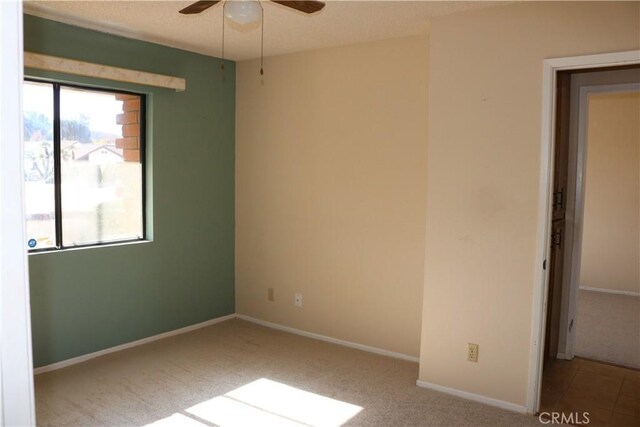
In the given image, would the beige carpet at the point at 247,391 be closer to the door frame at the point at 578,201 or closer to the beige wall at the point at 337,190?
the beige wall at the point at 337,190

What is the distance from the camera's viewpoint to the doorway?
3.36 metres

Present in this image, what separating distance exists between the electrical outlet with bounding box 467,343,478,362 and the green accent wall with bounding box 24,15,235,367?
2.46 m

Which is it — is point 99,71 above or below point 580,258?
above

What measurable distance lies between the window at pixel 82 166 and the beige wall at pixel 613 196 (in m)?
5.13

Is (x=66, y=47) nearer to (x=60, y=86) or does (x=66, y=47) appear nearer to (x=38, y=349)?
(x=60, y=86)

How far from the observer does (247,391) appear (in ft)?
10.9

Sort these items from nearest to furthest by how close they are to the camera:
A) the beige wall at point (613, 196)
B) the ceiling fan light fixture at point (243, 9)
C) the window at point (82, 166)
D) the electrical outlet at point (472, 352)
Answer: the ceiling fan light fixture at point (243, 9), the electrical outlet at point (472, 352), the window at point (82, 166), the beige wall at point (613, 196)

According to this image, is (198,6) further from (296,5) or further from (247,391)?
(247,391)

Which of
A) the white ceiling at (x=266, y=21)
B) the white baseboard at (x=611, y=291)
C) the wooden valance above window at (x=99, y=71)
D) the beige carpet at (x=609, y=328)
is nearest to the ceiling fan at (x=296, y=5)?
the white ceiling at (x=266, y=21)

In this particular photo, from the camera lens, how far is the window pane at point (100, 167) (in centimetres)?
367

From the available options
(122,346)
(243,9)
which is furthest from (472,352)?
(122,346)

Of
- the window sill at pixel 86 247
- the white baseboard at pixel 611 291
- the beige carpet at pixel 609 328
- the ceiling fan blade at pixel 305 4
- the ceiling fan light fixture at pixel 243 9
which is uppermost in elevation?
the ceiling fan blade at pixel 305 4

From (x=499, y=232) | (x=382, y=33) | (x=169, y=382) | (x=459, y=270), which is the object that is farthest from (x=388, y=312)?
(x=382, y=33)

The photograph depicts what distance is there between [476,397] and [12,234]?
9.88 ft
